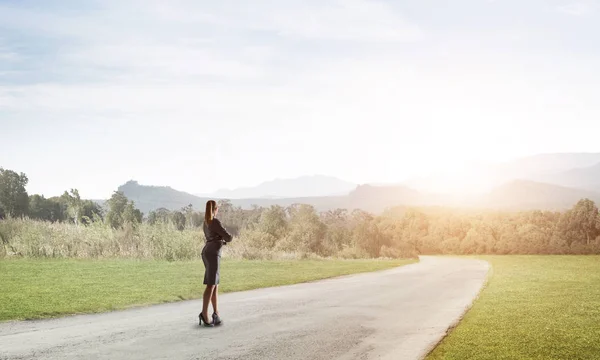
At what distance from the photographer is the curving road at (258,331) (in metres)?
10.1

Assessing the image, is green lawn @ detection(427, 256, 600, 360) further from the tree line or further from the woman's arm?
the tree line

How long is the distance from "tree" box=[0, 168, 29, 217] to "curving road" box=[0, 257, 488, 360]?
62162mm

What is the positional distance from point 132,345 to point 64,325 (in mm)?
2980

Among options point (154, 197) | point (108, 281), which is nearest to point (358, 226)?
point (108, 281)

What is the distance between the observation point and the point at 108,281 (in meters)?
21.0

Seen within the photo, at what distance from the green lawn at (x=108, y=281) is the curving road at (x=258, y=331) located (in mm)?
1311

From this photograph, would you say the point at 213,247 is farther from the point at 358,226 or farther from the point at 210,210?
the point at 358,226

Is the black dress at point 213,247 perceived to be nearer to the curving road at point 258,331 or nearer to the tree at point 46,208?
the curving road at point 258,331

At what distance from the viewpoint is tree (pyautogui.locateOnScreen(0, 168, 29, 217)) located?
7112cm

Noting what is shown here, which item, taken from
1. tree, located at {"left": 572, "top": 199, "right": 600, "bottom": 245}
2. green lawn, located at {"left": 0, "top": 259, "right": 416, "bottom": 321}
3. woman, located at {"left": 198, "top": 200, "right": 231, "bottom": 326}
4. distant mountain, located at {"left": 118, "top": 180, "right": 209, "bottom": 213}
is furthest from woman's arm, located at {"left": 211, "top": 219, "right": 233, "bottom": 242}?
distant mountain, located at {"left": 118, "top": 180, "right": 209, "bottom": 213}

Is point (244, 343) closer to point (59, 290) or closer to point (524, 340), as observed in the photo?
point (524, 340)

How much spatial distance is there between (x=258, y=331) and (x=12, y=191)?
69622 millimetres

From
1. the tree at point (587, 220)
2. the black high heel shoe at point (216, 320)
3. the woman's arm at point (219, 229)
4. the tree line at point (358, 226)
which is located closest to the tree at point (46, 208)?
the tree line at point (358, 226)

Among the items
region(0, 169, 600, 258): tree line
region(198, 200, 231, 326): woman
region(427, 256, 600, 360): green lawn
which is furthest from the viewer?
region(0, 169, 600, 258): tree line
